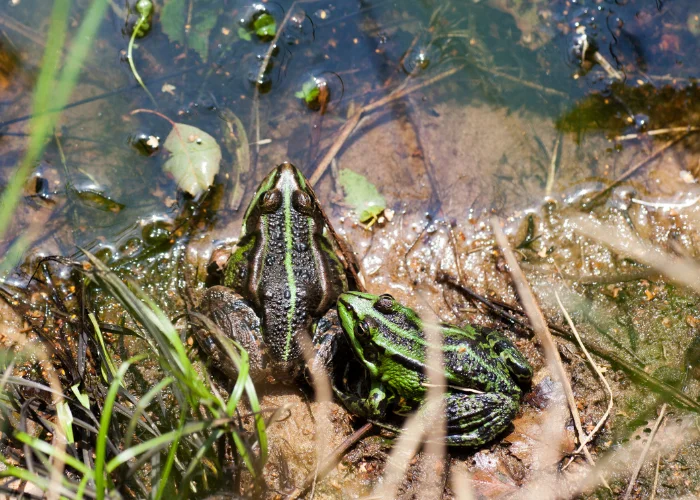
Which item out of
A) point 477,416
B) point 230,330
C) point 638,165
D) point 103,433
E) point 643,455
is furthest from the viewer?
point 638,165

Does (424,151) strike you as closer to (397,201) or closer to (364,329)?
(397,201)

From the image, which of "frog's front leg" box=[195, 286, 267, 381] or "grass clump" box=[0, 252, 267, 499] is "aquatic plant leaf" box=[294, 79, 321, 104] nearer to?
"frog's front leg" box=[195, 286, 267, 381]

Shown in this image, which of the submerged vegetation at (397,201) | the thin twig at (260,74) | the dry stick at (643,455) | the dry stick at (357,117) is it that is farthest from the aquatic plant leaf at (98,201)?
the dry stick at (643,455)

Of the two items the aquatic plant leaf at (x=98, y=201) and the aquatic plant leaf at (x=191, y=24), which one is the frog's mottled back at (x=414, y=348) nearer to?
the aquatic plant leaf at (x=98, y=201)

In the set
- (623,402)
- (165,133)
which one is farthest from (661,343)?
(165,133)

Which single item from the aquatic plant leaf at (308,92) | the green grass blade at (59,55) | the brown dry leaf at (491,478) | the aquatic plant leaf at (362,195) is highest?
the green grass blade at (59,55)

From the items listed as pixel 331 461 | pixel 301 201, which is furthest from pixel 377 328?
pixel 301 201
